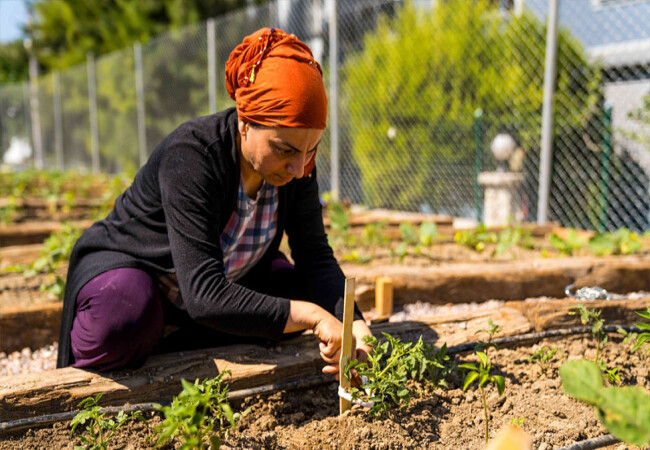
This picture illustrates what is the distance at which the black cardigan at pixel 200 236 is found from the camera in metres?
1.71

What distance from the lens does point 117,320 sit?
1.79 m

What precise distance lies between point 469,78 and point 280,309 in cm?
561

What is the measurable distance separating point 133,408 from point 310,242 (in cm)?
81

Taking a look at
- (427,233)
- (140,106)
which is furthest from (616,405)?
(140,106)

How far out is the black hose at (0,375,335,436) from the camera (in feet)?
5.21

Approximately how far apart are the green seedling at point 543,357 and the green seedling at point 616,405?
37.9 inches

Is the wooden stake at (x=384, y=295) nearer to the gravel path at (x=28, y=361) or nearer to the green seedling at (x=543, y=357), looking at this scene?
the green seedling at (x=543, y=357)

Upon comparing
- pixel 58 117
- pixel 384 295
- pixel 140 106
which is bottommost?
pixel 384 295

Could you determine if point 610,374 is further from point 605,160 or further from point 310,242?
point 605,160

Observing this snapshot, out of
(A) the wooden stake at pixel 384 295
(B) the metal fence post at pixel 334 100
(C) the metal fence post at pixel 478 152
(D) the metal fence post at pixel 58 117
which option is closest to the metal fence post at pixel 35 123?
(D) the metal fence post at pixel 58 117

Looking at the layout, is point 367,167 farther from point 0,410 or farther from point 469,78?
point 0,410

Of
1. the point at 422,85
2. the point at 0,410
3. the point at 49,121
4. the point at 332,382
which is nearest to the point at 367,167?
the point at 422,85

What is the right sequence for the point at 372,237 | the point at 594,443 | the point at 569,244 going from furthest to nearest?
the point at 372,237 → the point at 569,244 → the point at 594,443

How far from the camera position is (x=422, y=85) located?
704cm
